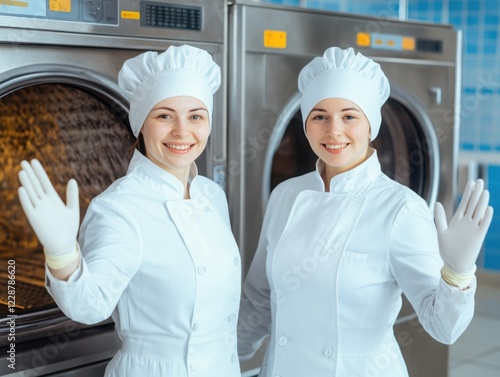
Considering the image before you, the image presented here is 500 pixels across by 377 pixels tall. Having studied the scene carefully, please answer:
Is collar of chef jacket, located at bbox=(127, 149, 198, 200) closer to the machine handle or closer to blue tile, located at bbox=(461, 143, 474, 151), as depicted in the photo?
the machine handle

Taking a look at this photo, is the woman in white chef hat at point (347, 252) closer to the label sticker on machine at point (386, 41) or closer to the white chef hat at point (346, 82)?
the white chef hat at point (346, 82)

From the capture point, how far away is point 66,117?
2.01m

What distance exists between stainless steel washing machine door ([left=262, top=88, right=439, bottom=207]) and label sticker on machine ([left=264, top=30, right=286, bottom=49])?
423mm

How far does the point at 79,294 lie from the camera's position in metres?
1.26

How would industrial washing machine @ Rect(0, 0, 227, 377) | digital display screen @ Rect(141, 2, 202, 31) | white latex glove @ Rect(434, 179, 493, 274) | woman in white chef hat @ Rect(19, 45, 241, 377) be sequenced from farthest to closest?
digital display screen @ Rect(141, 2, 202, 31) → industrial washing machine @ Rect(0, 0, 227, 377) → woman in white chef hat @ Rect(19, 45, 241, 377) → white latex glove @ Rect(434, 179, 493, 274)

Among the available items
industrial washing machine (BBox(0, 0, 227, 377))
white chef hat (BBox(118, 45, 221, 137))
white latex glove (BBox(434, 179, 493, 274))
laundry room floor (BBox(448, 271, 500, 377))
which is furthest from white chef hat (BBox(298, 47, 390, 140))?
laundry room floor (BBox(448, 271, 500, 377))

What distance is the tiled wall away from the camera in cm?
476

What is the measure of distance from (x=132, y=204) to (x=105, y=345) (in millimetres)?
557

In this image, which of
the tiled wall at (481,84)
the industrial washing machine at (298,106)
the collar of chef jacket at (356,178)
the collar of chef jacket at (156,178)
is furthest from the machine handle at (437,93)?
the tiled wall at (481,84)

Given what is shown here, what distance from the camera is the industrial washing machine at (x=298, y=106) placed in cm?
214

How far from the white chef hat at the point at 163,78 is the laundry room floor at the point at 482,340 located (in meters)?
2.19

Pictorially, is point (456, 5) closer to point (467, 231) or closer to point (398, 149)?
point (398, 149)

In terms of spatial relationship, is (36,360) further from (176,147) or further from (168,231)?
(176,147)

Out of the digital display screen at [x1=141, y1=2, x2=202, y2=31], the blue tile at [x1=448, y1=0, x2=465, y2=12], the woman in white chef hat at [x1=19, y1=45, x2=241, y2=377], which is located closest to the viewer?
the woman in white chef hat at [x1=19, y1=45, x2=241, y2=377]
